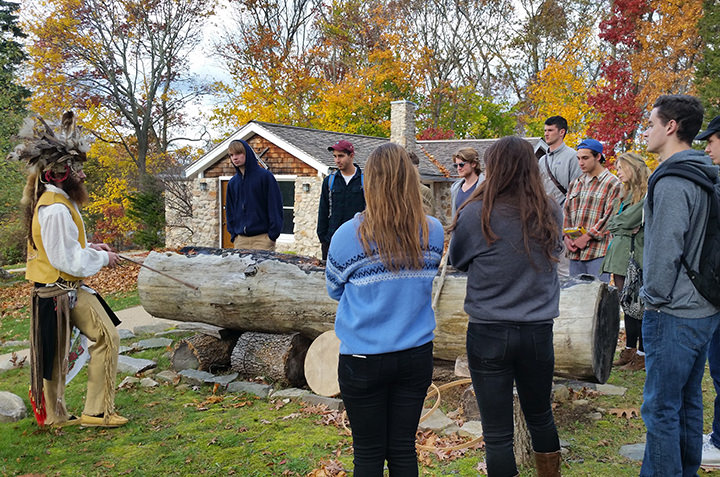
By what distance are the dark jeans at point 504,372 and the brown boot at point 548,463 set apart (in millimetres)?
230

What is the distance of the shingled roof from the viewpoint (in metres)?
16.6

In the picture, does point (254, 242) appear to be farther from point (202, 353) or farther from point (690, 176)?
point (690, 176)

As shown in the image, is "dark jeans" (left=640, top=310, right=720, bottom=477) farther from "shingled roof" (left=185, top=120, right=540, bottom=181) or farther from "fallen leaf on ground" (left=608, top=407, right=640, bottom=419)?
"shingled roof" (left=185, top=120, right=540, bottom=181)

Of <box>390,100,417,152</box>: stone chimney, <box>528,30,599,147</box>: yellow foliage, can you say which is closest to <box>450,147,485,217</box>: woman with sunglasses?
<box>390,100,417,152</box>: stone chimney

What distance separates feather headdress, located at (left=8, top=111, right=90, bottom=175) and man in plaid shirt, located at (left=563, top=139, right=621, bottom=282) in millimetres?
4460

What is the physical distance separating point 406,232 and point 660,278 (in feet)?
4.31

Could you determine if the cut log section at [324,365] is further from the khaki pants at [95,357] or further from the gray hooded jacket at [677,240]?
the gray hooded jacket at [677,240]

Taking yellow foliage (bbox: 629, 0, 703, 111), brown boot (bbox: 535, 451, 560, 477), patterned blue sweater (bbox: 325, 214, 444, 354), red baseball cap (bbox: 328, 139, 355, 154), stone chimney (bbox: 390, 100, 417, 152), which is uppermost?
yellow foliage (bbox: 629, 0, 703, 111)

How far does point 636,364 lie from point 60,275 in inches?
214

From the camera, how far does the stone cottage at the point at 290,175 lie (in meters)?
16.7

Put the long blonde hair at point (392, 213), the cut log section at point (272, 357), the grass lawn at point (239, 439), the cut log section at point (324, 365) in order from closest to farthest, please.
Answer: the long blonde hair at point (392, 213)
the grass lawn at point (239, 439)
the cut log section at point (324, 365)
the cut log section at point (272, 357)

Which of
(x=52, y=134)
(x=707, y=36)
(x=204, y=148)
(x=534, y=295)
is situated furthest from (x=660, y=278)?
(x=204, y=148)

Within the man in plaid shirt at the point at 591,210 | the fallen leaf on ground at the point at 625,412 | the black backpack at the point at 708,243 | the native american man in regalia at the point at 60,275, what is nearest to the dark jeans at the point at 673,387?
the black backpack at the point at 708,243

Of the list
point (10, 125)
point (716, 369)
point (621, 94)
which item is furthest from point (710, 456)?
point (10, 125)
